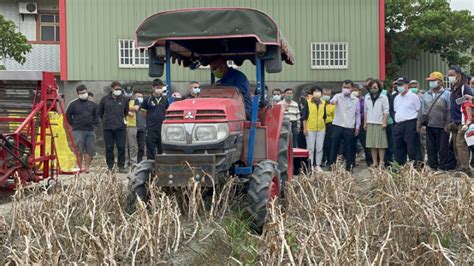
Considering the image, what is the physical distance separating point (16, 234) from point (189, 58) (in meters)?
3.25

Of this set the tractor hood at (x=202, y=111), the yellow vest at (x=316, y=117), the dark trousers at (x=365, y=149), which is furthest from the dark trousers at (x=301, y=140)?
the tractor hood at (x=202, y=111)

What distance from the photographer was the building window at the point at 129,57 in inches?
795

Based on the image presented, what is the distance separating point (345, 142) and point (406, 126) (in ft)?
3.70

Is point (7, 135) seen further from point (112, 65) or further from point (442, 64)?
point (442, 64)

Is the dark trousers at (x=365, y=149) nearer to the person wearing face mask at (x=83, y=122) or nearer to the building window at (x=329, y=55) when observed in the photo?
the person wearing face mask at (x=83, y=122)

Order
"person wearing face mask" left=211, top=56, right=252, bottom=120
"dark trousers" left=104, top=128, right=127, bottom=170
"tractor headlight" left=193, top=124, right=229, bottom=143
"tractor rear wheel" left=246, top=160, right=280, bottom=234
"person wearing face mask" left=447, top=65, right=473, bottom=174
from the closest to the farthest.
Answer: "tractor rear wheel" left=246, top=160, right=280, bottom=234 < "tractor headlight" left=193, top=124, right=229, bottom=143 < "person wearing face mask" left=211, top=56, right=252, bottom=120 < "person wearing face mask" left=447, top=65, right=473, bottom=174 < "dark trousers" left=104, top=128, right=127, bottom=170

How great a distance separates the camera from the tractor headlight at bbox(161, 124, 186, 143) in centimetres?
602

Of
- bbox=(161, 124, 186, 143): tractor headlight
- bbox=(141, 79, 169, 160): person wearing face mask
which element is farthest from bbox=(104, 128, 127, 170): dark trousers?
bbox=(161, 124, 186, 143): tractor headlight

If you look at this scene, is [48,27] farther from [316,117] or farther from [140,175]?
[140,175]

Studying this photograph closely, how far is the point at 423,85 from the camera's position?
23672mm

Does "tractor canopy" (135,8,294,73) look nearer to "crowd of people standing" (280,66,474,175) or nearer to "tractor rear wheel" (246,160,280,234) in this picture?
"tractor rear wheel" (246,160,280,234)

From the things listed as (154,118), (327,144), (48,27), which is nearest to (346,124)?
(327,144)

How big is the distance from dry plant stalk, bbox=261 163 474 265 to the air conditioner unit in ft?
63.2

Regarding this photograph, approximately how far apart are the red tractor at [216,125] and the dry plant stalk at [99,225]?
0.77ft
